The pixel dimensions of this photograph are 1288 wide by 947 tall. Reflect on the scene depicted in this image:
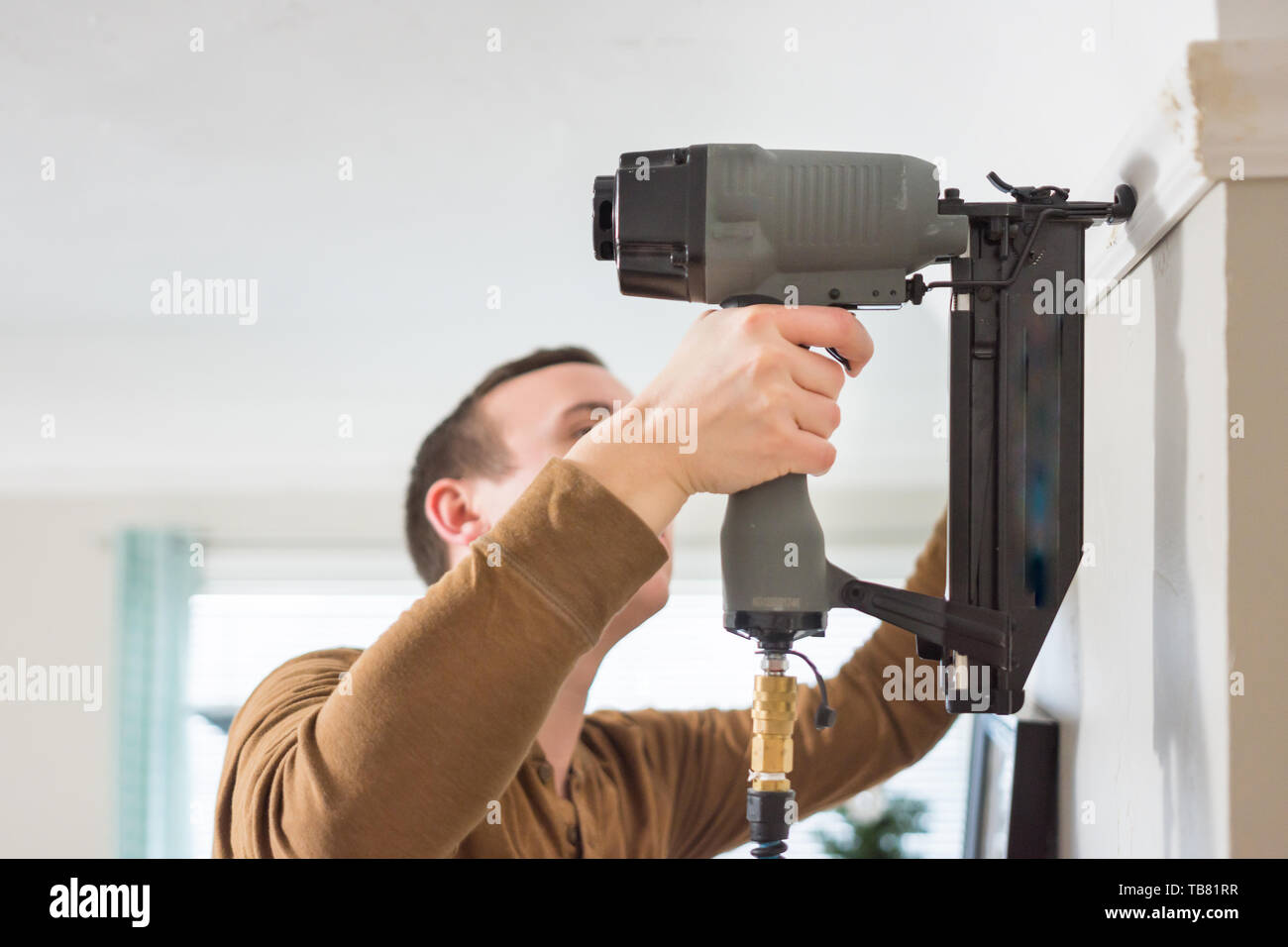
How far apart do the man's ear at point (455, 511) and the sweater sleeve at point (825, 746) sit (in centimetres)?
32

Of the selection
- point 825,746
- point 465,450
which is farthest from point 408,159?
point 825,746

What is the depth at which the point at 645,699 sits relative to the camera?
3213 mm

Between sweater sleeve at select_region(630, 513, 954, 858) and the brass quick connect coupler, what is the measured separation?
359 millimetres

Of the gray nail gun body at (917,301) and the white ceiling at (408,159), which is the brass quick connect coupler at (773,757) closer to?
the gray nail gun body at (917,301)

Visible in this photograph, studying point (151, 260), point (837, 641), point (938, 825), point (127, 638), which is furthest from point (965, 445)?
point (127, 638)

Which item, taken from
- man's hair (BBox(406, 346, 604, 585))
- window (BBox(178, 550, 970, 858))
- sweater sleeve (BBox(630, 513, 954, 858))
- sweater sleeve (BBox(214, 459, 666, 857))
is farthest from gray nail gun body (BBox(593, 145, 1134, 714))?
window (BBox(178, 550, 970, 858))

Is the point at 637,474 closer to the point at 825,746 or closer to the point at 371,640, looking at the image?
the point at 825,746

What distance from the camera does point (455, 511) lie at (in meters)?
1.07

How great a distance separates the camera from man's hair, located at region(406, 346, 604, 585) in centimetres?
103

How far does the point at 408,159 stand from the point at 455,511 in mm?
823

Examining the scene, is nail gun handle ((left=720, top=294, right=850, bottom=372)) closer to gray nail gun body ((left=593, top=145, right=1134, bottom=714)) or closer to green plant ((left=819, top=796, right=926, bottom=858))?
gray nail gun body ((left=593, top=145, right=1134, bottom=714))

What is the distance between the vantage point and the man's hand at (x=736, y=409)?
0.56 meters

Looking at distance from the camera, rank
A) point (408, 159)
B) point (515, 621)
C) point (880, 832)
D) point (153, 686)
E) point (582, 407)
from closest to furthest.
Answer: point (515, 621), point (582, 407), point (408, 159), point (880, 832), point (153, 686)

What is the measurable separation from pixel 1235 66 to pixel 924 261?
0.18m
